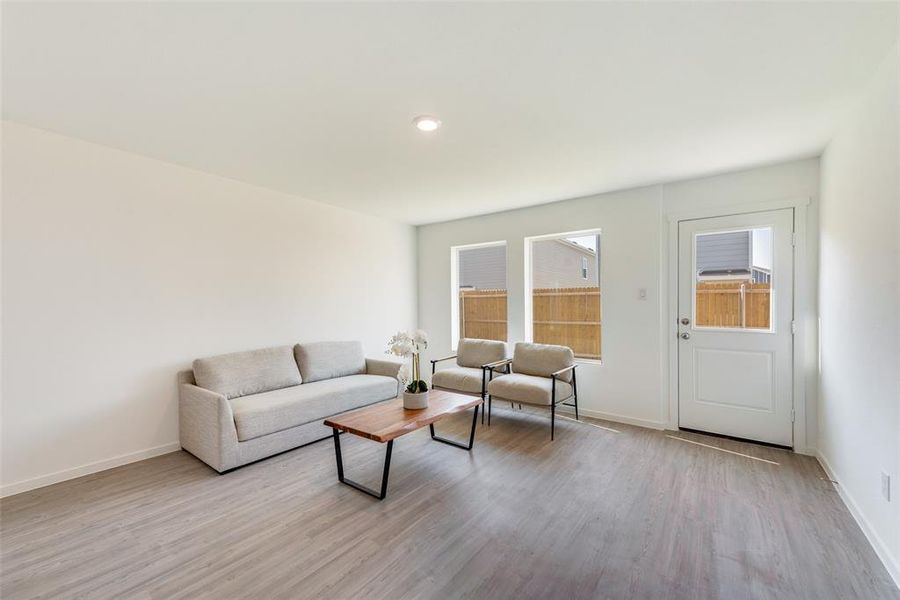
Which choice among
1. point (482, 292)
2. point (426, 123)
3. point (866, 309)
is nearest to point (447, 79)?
point (426, 123)

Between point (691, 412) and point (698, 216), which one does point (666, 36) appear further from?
point (691, 412)

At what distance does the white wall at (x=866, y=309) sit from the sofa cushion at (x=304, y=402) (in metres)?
3.57

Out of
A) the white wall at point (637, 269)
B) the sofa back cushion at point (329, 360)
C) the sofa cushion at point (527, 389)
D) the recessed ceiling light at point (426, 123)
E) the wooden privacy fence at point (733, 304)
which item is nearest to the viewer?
the recessed ceiling light at point (426, 123)

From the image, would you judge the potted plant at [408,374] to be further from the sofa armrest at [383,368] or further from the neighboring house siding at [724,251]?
the neighboring house siding at [724,251]

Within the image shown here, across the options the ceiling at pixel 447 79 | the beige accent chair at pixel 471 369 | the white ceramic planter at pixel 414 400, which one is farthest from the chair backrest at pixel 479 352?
the ceiling at pixel 447 79

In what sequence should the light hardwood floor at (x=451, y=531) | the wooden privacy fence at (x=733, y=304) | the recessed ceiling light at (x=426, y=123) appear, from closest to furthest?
the light hardwood floor at (x=451, y=531)
the recessed ceiling light at (x=426, y=123)
the wooden privacy fence at (x=733, y=304)

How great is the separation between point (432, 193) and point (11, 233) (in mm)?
3132

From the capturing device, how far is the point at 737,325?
11.0 feet

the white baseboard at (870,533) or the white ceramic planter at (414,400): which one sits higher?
the white ceramic planter at (414,400)

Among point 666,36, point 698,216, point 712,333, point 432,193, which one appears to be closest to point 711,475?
point 712,333

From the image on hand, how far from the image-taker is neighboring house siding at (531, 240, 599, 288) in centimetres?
423

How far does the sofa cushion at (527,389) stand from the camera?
3.52 metres

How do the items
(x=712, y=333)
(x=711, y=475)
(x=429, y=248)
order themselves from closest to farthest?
(x=711, y=475) → (x=712, y=333) → (x=429, y=248)

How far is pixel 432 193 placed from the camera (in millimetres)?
3932
